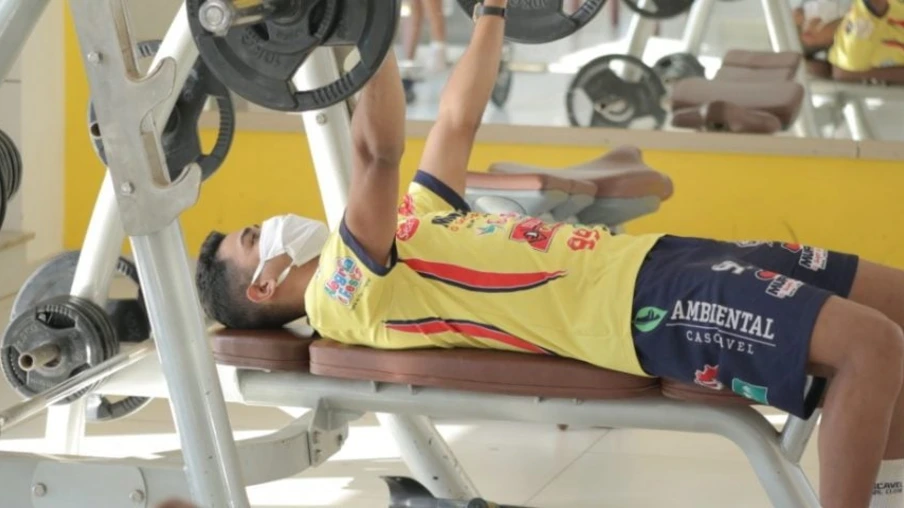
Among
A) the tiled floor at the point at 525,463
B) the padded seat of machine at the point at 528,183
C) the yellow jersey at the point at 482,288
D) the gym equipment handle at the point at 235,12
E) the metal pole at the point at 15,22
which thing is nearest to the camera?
the gym equipment handle at the point at 235,12

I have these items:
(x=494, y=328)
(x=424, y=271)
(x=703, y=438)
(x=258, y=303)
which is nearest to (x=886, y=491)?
(x=494, y=328)

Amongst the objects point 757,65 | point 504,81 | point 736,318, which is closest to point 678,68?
point 757,65

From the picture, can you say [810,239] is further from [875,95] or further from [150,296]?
[150,296]

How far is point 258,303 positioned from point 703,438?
1396mm

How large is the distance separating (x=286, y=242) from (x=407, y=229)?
7.8 inches

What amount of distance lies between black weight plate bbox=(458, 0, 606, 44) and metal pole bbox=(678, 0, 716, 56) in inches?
96.8

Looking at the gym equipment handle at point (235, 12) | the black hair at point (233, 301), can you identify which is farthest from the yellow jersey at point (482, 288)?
the gym equipment handle at point (235, 12)

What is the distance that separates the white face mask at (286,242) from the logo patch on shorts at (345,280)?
0.15m

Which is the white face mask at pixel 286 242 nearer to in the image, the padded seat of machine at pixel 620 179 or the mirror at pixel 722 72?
the padded seat of machine at pixel 620 179

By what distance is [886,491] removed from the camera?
2.01 metres

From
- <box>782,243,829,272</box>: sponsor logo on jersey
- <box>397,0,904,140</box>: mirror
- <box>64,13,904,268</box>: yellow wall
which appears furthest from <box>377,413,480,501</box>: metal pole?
<box>397,0,904,140</box>: mirror

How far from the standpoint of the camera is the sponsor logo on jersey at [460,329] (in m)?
2.09

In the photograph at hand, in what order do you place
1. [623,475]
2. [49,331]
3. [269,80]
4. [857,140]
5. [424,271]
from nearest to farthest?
1. [269,80]
2. [424,271]
3. [49,331]
4. [623,475]
5. [857,140]

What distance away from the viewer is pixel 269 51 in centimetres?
176
